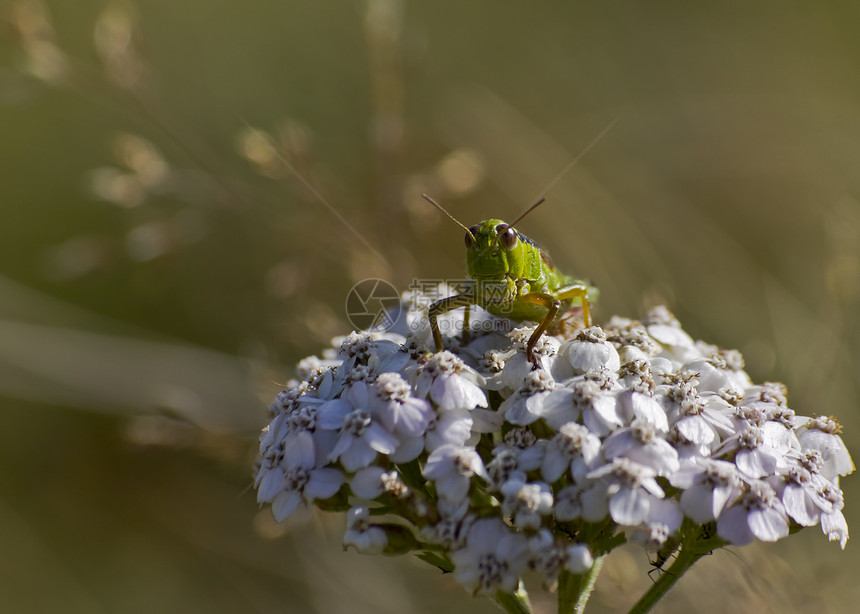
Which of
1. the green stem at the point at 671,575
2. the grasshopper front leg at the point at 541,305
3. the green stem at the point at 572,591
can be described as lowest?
the green stem at the point at 572,591

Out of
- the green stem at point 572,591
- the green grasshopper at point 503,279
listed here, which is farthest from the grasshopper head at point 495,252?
the green stem at point 572,591

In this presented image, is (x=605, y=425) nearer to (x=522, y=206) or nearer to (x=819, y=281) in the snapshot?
(x=522, y=206)

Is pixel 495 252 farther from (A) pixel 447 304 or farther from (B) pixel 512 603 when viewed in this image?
(B) pixel 512 603

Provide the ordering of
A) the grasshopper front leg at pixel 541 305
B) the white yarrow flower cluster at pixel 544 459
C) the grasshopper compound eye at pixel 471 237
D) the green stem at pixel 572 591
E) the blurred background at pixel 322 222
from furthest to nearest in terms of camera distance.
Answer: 1. the blurred background at pixel 322 222
2. the grasshopper compound eye at pixel 471 237
3. the grasshopper front leg at pixel 541 305
4. the green stem at pixel 572 591
5. the white yarrow flower cluster at pixel 544 459

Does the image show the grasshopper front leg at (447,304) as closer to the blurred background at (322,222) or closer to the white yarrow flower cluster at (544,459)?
the white yarrow flower cluster at (544,459)

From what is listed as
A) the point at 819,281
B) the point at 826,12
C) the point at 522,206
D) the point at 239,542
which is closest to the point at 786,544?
the point at 819,281

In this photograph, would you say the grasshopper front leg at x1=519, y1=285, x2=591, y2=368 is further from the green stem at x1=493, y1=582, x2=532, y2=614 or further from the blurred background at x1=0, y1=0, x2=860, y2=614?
the green stem at x1=493, y1=582, x2=532, y2=614
